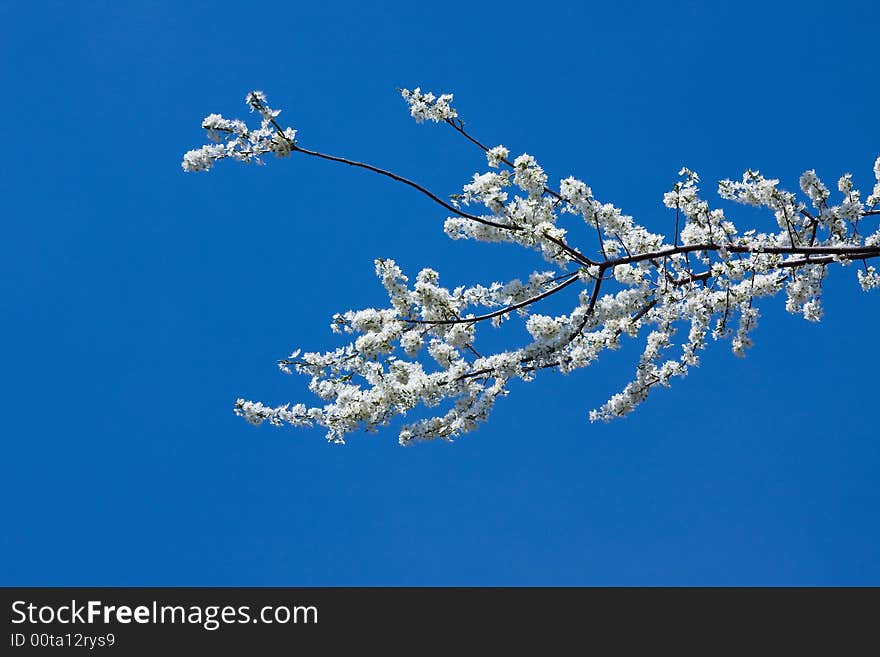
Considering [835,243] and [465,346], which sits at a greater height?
[835,243]

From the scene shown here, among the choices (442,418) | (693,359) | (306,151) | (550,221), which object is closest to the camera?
(306,151)

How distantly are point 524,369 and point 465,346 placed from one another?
2.18ft

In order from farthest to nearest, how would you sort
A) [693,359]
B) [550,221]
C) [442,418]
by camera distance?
1. [693,359]
2. [442,418]
3. [550,221]

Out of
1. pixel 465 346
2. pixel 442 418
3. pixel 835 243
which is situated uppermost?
pixel 835 243

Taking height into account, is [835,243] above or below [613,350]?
above

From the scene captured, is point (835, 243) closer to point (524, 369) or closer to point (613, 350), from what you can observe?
point (613, 350)

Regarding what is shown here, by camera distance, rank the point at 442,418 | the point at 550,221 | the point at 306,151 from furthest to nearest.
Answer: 1. the point at 442,418
2. the point at 550,221
3. the point at 306,151

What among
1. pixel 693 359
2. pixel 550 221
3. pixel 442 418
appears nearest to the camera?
pixel 550 221

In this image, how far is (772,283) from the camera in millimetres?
7723

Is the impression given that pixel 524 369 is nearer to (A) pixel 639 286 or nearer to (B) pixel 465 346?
(B) pixel 465 346

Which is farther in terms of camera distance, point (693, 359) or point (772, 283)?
point (693, 359)

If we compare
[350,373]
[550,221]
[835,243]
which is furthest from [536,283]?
[835,243]

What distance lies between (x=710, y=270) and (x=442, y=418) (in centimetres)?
303

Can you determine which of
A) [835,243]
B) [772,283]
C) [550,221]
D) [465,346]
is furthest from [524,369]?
[835,243]
